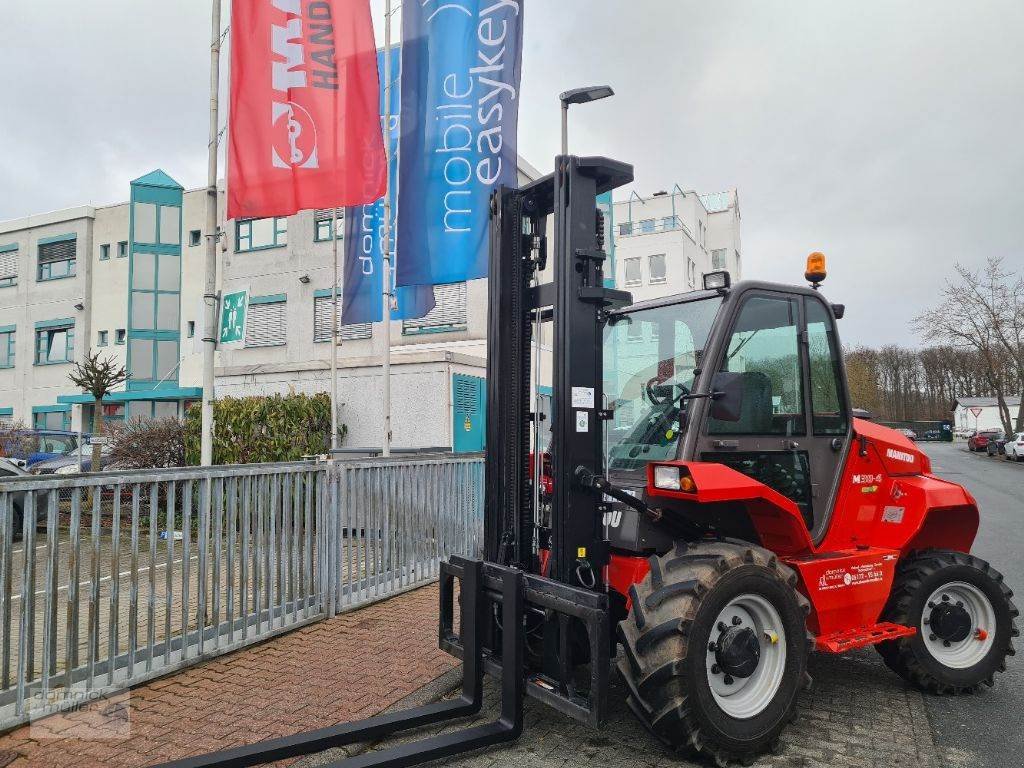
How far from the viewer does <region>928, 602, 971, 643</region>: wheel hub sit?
468 centimetres

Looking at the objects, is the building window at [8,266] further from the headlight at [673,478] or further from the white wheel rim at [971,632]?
the white wheel rim at [971,632]

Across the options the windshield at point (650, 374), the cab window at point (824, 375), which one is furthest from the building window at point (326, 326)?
the cab window at point (824, 375)

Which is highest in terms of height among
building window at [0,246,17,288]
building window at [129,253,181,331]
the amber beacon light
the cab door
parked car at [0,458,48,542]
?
building window at [0,246,17,288]

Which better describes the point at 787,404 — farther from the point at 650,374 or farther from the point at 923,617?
the point at 923,617

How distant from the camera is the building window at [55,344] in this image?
33125 millimetres

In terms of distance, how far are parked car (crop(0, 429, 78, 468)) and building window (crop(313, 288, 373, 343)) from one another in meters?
7.37

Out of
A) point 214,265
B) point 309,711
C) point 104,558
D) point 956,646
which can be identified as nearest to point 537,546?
point 309,711

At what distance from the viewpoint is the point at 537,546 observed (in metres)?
4.25

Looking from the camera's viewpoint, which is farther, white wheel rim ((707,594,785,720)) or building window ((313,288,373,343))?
building window ((313,288,373,343))

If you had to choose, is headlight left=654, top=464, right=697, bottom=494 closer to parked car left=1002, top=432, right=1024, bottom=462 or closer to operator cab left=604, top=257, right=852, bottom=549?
operator cab left=604, top=257, right=852, bottom=549

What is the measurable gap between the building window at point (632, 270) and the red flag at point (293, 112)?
132 feet

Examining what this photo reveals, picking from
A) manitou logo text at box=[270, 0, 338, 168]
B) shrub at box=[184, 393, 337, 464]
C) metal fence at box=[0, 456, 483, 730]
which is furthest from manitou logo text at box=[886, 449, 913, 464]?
shrub at box=[184, 393, 337, 464]

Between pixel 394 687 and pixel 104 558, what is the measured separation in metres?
1.98

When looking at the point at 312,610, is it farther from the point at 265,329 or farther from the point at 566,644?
the point at 265,329
